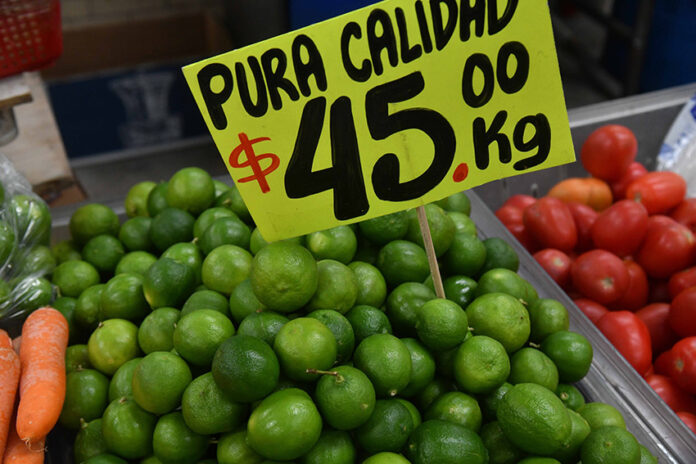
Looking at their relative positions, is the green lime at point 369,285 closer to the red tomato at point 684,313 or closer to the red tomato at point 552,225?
the red tomato at point 552,225

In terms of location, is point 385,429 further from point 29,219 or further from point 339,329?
point 29,219

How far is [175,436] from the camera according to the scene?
121cm

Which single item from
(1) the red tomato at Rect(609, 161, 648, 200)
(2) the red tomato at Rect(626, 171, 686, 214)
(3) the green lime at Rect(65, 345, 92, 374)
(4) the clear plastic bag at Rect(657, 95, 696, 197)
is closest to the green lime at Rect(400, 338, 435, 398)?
(3) the green lime at Rect(65, 345, 92, 374)

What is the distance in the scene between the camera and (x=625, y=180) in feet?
7.50

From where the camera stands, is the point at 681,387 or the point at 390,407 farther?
the point at 681,387

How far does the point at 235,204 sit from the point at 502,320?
808 mm

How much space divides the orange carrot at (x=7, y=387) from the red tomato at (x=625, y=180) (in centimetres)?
205

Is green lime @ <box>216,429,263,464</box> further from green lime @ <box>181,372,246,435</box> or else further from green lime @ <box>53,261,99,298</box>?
green lime @ <box>53,261,99,298</box>

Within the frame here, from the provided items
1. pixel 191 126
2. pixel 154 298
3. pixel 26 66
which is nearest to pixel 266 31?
pixel 191 126

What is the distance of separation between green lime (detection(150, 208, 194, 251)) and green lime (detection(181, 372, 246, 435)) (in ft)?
1.93

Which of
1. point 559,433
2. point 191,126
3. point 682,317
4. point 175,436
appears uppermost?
point 175,436

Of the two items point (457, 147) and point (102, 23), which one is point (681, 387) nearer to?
point (457, 147)

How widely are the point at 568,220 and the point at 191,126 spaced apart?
322 centimetres

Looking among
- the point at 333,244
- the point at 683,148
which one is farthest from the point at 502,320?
the point at 683,148
